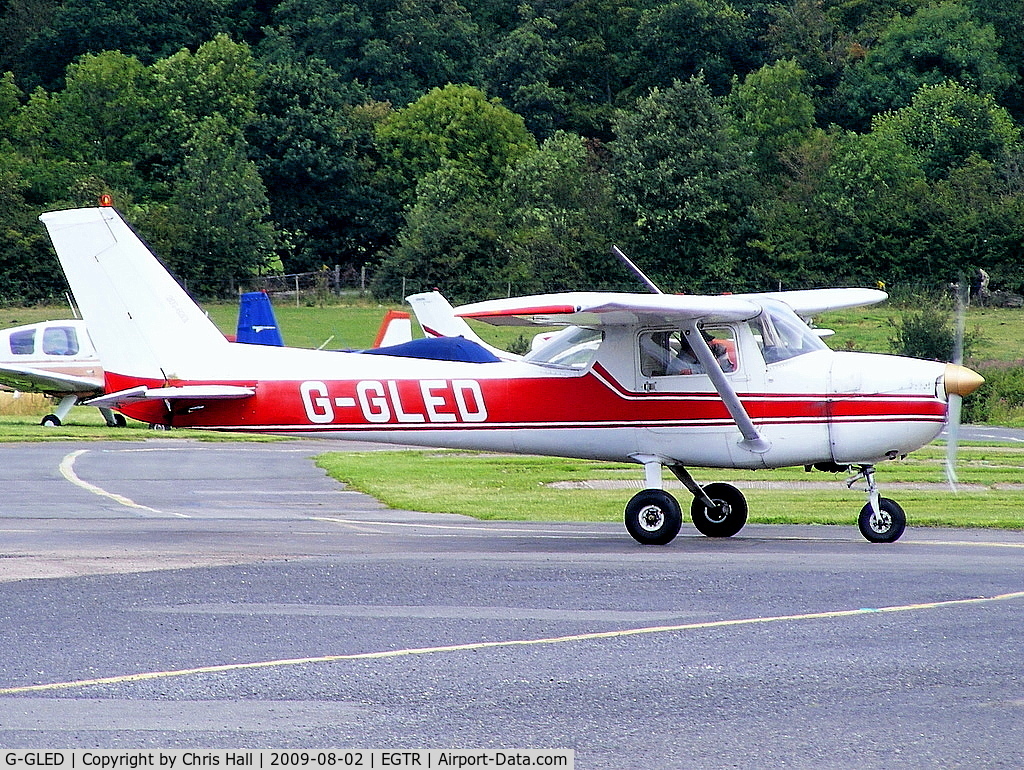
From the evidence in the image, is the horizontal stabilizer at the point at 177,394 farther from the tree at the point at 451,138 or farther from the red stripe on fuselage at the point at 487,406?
the tree at the point at 451,138

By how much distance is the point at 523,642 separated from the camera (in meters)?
8.61

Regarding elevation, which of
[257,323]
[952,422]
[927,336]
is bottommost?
[952,422]

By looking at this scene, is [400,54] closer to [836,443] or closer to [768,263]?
[768,263]

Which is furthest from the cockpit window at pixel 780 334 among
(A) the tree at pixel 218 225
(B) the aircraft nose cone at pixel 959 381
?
(A) the tree at pixel 218 225

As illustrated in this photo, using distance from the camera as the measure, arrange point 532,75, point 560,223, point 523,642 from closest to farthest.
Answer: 1. point 523,642
2. point 560,223
3. point 532,75

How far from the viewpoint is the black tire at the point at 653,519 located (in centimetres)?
1348

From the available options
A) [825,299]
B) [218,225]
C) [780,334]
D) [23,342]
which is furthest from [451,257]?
[780,334]

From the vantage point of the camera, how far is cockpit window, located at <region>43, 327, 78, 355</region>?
32.0 meters

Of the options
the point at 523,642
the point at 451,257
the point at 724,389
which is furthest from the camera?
the point at 451,257

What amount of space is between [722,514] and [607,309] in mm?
2942

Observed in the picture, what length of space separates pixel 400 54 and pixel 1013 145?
36.1 meters

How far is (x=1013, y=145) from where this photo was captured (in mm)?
71938

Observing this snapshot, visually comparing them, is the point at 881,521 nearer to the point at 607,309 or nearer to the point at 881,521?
the point at 881,521
